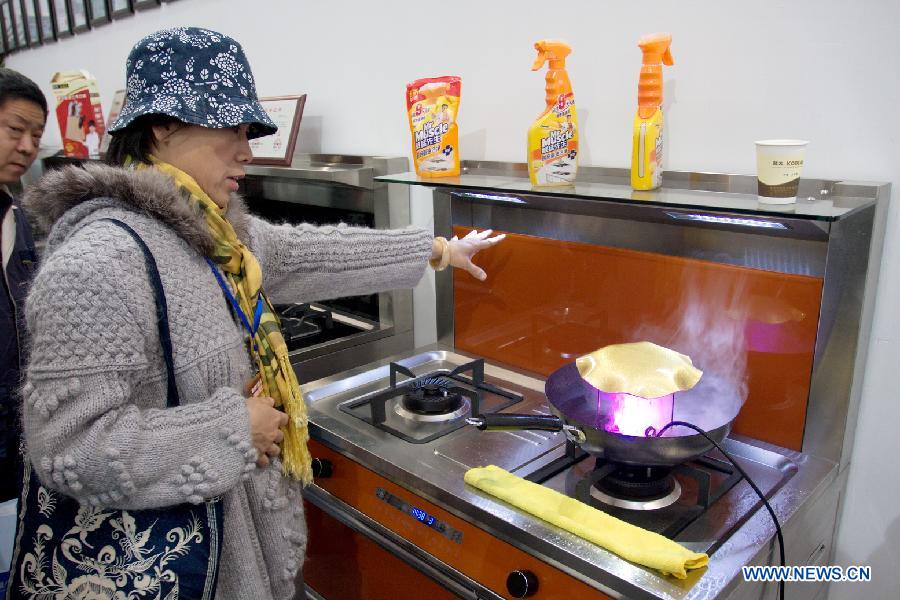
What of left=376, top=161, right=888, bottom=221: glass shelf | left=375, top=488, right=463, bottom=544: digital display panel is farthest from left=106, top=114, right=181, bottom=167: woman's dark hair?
left=375, top=488, right=463, bottom=544: digital display panel

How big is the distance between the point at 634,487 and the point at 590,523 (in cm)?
14

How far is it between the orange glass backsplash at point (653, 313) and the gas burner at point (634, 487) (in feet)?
0.78

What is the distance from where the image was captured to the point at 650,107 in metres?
1.07

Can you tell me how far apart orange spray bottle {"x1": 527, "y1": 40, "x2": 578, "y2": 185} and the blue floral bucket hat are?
51cm

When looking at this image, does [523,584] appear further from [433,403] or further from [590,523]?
[433,403]

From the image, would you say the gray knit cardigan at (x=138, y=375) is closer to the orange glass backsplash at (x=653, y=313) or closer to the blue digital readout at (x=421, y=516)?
the blue digital readout at (x=421, y=516)

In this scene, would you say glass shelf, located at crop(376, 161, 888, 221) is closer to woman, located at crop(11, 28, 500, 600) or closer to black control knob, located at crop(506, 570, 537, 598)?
woman, located at crop(11, 28, 500, 600)

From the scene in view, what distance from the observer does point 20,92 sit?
1.52m

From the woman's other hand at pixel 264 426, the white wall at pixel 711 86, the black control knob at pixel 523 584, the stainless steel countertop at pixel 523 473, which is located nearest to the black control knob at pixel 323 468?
the stainless steel countertop at pixel 523 473

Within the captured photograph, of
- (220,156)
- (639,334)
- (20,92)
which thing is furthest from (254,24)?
(639,334)

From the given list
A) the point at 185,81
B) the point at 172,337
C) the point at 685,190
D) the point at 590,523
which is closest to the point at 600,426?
the point at 590,523

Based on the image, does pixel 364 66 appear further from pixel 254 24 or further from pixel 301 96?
pixel 254 24

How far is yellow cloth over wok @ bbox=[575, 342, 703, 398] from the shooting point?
1.03 m

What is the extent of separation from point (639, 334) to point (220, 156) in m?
0.79
